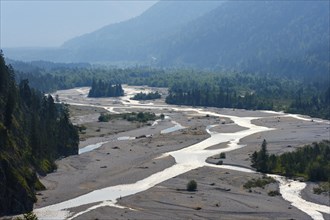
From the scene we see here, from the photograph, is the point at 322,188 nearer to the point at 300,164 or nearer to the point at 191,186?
the point at 300,164

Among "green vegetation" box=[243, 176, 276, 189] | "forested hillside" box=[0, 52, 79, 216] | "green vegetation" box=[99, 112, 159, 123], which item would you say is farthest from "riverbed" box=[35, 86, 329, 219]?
"green vegetation" box=[99, 112, 159, 123]

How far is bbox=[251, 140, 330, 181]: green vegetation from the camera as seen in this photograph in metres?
90.9

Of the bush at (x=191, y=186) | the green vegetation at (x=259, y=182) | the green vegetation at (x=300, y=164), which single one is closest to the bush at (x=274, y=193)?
the green vegetation at (x=259, y=182)

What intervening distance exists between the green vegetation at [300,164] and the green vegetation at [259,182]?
18.1 ft

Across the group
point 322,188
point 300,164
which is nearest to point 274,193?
point 322,188

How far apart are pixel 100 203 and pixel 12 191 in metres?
12.0

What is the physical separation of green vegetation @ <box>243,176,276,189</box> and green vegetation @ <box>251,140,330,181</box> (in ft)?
18.1

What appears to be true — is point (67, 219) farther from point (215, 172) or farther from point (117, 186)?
point (215, 172)

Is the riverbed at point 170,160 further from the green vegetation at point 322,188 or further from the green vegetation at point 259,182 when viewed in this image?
the green vegetation at point 322,188

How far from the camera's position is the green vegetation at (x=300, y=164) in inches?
3580

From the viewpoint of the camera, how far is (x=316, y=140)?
130 m

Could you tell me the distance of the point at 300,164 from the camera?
317 feet

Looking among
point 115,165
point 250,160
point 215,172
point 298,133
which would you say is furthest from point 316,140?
point 115,165

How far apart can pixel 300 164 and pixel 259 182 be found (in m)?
12.3
